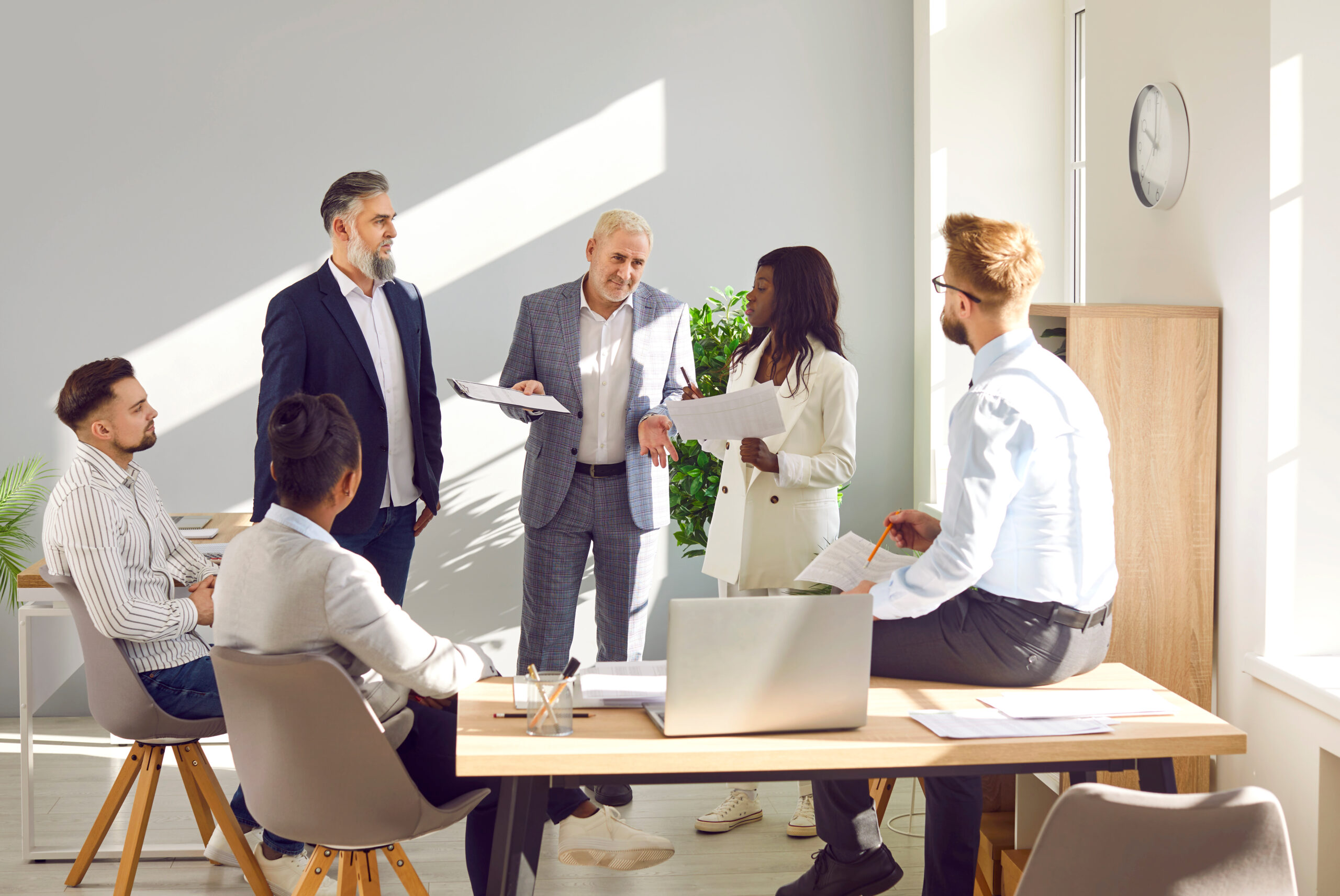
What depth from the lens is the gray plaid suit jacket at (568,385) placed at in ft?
11.3

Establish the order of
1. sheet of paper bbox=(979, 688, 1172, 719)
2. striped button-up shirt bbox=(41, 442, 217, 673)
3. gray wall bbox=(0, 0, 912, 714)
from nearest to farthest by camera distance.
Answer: sheet of paper bbox=(979, 688, 1172, 719) → striped button-up shirt bbox=(41, 442, 217, 673) → gray wall bbox=(0, 0, 912, 714)

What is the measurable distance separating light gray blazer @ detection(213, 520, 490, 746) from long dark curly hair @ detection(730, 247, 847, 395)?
1488 mm

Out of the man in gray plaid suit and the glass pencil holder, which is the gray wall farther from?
the glass pencil holder

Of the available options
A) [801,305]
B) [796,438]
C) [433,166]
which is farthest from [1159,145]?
[433,166]

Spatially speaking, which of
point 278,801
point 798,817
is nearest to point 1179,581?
point 798,817

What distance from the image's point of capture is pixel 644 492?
136 inches

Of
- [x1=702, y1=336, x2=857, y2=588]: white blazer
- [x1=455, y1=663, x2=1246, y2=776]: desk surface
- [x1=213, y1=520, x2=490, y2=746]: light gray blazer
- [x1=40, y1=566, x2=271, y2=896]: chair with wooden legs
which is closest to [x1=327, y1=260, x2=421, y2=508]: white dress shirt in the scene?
[x1=40, y1=566, x2=271, y2=896]: chair with wooden legs

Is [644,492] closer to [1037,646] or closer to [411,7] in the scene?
[1037,646]

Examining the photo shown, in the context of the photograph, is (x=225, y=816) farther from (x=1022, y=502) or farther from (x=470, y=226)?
(x=470, y=226)

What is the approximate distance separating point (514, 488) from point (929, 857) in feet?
9.33

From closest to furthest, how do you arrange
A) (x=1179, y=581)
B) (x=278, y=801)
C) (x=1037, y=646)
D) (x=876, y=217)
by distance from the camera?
(x=278, y=801) → (x=1037, y=646) → (x=1179, y=581) → (x=876, y=217)

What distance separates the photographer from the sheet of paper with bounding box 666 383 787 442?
280cm

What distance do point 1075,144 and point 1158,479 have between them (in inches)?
95.2

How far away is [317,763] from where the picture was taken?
197 centimetres
